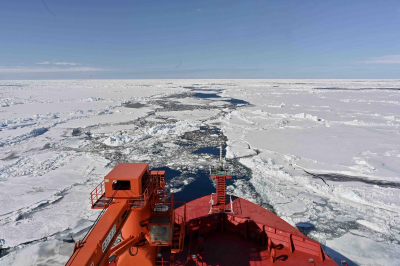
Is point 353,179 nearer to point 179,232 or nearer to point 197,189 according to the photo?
point 197,189

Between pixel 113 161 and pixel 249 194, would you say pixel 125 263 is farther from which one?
pixel 113 161

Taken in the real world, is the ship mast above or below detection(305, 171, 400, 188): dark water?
above

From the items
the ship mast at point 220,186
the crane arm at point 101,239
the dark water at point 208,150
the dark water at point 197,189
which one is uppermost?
the crane arm at point 101,239

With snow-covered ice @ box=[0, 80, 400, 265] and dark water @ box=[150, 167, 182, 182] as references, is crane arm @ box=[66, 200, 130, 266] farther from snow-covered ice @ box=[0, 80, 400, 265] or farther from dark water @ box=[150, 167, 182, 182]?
dark water @ box=[150, 167, 182, 182]

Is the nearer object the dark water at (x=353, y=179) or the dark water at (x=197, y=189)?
the dark water at (x=197, y=189)

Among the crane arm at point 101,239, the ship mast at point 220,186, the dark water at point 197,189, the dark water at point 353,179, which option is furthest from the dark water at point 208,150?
the crane arm at point 101,239

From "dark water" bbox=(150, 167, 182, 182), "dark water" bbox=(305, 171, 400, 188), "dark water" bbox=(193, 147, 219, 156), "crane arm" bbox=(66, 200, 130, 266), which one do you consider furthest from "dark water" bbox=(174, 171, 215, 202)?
"crane arm" bbox=(66, 200, 130, 266)

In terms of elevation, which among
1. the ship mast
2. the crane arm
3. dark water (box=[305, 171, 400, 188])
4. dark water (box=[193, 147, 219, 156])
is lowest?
dark water (box=[193, 147, 219, 156])

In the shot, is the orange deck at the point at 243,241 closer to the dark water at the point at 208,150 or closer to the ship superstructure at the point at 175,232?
the ship superstructure at the point at 175,232
